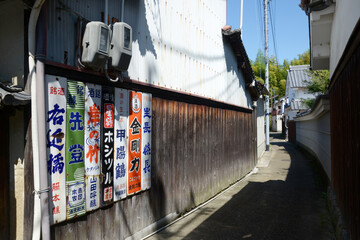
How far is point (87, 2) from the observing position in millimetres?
5555

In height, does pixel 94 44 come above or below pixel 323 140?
above

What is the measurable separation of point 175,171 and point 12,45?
5394mm

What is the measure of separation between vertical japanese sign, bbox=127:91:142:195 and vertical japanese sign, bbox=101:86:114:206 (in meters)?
0.61

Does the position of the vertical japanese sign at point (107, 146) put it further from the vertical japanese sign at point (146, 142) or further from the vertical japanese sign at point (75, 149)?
the vertical japanese sign at point (146, 142)

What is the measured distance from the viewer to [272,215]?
30.6 feet

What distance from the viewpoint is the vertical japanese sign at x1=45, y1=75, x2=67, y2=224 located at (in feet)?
15.5

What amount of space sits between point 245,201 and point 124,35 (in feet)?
25.7

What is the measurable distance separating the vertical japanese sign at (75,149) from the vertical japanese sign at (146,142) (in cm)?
191

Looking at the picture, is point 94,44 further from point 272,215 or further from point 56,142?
point 272,215

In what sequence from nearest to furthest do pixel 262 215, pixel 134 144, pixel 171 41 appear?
pixel 134 144 < pixel 171 41 < pixel 262 215

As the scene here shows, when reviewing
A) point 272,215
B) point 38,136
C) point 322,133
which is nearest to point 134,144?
point 38,136

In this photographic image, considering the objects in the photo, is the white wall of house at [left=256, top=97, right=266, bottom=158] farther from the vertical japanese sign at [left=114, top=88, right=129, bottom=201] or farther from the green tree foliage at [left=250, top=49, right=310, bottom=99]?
the green tree foliage at [left=250, top=49, right=310, bottom=99]

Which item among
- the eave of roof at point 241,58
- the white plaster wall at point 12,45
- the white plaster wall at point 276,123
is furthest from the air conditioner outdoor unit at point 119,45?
the white plaster wall at point 276,123

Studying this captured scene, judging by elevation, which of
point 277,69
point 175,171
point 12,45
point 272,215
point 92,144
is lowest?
point 272,215
